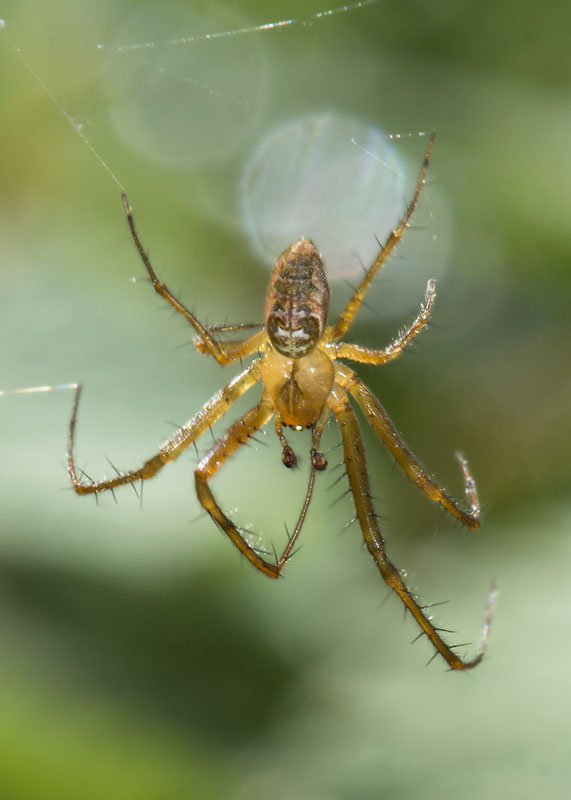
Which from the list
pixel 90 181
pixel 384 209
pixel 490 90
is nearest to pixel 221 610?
pixel 384 209

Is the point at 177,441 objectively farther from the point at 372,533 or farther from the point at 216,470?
the point at 372,533

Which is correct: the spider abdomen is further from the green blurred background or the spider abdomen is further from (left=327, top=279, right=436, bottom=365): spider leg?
the green blurred background

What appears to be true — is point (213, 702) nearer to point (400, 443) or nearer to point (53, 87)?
point (400, 443)

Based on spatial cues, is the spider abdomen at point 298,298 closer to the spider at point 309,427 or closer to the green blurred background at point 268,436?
the spider at point 309,427

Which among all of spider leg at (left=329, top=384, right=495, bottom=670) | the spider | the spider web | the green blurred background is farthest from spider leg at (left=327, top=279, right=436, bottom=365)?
the spider web

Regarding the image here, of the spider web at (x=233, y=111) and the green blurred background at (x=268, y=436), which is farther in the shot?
the spider web at (x=233, y=111)

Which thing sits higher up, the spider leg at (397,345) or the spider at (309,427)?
the spider leg at (397,345)

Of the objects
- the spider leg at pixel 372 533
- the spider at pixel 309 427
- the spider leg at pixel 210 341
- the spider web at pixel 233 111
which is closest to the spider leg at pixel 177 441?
the spider at pixel 309 427
